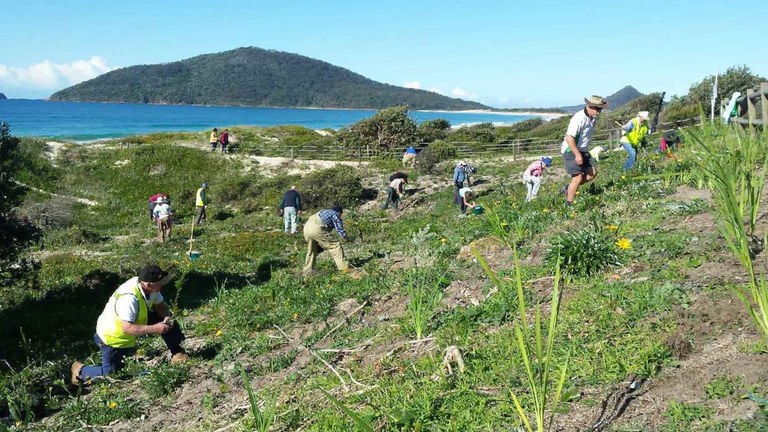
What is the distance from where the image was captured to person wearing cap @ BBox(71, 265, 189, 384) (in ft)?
19.0

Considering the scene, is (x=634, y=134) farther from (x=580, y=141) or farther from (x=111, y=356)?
(x=111, y=356)

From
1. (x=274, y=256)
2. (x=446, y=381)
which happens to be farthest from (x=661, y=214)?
(x=274, y=256)

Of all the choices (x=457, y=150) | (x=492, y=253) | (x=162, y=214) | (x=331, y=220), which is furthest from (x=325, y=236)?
(x=457, y=150)

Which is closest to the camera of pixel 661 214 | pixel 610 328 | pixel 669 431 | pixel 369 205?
pixel 669 431

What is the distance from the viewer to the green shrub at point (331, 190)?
22.6 m

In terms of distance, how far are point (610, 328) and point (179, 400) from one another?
3.82 metres

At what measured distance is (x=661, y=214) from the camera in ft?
21.5

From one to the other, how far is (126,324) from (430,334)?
10.7 ft

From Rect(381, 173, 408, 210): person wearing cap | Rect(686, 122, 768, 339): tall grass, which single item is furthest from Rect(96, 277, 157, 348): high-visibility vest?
Rect(381, 173, 408, 210): person wearing cap

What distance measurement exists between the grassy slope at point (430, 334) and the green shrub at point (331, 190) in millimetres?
11142

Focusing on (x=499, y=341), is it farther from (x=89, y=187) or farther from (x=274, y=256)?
(x=89, y=187)

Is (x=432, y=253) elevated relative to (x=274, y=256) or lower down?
elevated

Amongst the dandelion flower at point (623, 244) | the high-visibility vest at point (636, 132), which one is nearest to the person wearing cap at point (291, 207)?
the high-visibility vest at point (636, 132)

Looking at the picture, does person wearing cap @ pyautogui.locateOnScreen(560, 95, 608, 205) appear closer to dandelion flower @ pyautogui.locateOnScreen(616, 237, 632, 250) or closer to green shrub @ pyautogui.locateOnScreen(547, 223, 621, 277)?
dandelion flower @ pyautogui.locateOnScreen(616, 237, 632, 250)
